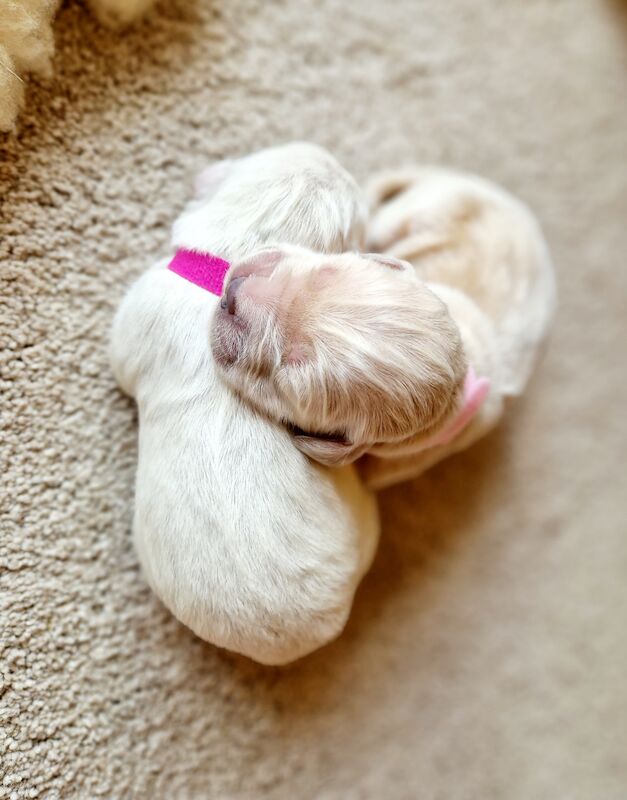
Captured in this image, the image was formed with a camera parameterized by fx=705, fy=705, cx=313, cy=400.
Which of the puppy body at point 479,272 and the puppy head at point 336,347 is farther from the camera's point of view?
the puppy body at point 479,272

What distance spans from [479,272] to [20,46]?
1.20 meters

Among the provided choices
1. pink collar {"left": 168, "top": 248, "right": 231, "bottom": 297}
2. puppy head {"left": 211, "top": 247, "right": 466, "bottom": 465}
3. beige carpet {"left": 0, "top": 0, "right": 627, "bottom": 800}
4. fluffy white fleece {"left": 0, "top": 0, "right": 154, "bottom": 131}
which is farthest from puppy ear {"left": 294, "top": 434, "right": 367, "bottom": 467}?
fluffy white fleece {"left": 0, "top": 0, "right": 154, "bottom": 131}

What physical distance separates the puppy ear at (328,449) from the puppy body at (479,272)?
39 cm

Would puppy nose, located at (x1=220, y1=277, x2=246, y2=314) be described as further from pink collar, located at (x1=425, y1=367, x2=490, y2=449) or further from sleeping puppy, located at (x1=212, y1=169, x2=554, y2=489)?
pink collar, located at (x1=425, y1=367, x2=490, y2=449)

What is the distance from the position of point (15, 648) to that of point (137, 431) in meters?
0.57

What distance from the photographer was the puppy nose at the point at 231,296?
1349 mm

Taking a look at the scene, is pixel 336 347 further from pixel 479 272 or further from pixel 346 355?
pixel 479 272

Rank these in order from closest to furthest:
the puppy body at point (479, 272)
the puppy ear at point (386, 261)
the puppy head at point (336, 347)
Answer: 1. the puppy head at point (336, 347)
2. the puppy ear at point (386, 261)
3. the puppy body at point (479, 272)

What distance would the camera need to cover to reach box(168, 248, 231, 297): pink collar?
1.47 m

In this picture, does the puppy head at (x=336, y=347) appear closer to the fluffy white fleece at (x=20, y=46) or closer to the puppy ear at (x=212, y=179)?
the puppy ear at (x=212, y=179)

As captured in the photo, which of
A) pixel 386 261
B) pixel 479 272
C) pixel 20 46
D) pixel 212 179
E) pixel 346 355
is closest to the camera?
pixel 346 355

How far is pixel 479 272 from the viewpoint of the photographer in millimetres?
1826

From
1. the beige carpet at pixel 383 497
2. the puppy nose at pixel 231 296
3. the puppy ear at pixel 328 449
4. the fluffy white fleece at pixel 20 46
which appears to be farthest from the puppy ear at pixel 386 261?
the fluffy white fleece at pixel 20 46

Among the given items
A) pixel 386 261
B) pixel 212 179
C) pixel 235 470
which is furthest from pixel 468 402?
pixel 212 179
